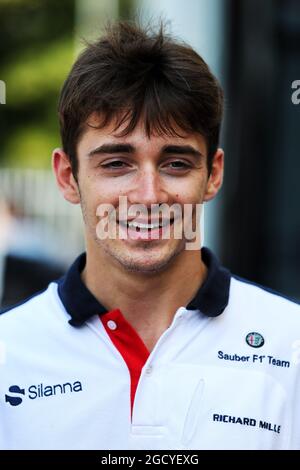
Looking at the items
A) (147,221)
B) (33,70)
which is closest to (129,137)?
(147,221)

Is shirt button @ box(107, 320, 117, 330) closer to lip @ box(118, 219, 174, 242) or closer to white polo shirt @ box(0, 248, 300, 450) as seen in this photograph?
white polo shirt @ box(0, 248, 300, 450)

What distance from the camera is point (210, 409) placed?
2584mm

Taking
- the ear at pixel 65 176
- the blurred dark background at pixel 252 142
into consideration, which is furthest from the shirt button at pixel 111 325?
the blurred dark background at pixel 252 142

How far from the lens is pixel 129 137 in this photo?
2621mm

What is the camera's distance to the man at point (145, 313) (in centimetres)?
259

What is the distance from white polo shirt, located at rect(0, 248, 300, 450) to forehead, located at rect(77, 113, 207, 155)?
1.40 ft

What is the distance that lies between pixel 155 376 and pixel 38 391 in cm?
34

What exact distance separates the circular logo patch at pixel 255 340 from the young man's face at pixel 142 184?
32 cm

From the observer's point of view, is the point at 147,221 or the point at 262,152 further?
the point at 262,152

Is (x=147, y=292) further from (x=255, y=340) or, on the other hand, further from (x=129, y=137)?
(x=129, y=137)

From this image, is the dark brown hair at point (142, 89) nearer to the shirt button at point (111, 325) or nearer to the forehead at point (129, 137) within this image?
the forehead at point (129, 137)
